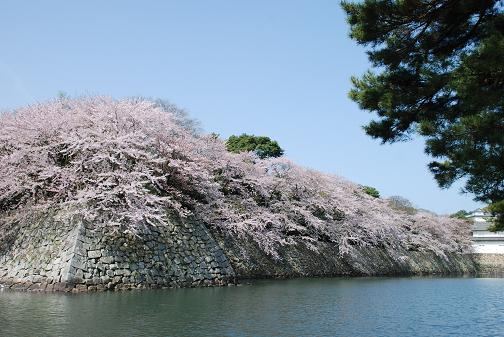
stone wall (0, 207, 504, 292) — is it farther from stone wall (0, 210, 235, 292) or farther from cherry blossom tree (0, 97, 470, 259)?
cherry blossom tree (0, 97, 470, 259)

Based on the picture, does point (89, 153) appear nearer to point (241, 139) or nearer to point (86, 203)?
point (86, 203)

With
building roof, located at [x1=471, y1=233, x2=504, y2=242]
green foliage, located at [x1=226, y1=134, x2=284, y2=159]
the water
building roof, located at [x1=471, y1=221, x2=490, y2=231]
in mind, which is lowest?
the water

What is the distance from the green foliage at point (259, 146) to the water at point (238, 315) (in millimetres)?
20002

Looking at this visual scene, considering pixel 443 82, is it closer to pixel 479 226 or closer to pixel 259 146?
pixel 259 146

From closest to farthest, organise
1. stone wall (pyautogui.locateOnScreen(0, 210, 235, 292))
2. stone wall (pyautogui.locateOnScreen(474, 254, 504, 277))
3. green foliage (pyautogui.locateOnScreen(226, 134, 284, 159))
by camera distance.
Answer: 1. stone wall (pyautogui.locateOnScreen(0, 210, 235, 292))
2. green foliage (pyautogui.locateOnScreen(226, 134, 284, 159))
3. stone wall (pyautogui.locateOnScreen(474, 254, 504, 277))

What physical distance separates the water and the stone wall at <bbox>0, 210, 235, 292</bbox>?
704 mm

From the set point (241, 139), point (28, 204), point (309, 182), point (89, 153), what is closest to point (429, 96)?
point (89, 153)

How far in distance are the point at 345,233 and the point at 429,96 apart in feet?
51.5

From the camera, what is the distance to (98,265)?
12250mm

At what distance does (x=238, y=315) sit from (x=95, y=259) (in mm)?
5224

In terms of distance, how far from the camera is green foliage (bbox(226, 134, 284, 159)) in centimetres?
3247

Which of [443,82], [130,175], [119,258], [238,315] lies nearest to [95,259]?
[119,258]

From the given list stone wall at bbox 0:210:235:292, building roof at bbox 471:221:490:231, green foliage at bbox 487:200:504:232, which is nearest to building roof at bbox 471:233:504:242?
building roof at bbox 471:221:490:231

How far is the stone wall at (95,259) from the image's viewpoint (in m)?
11.9
